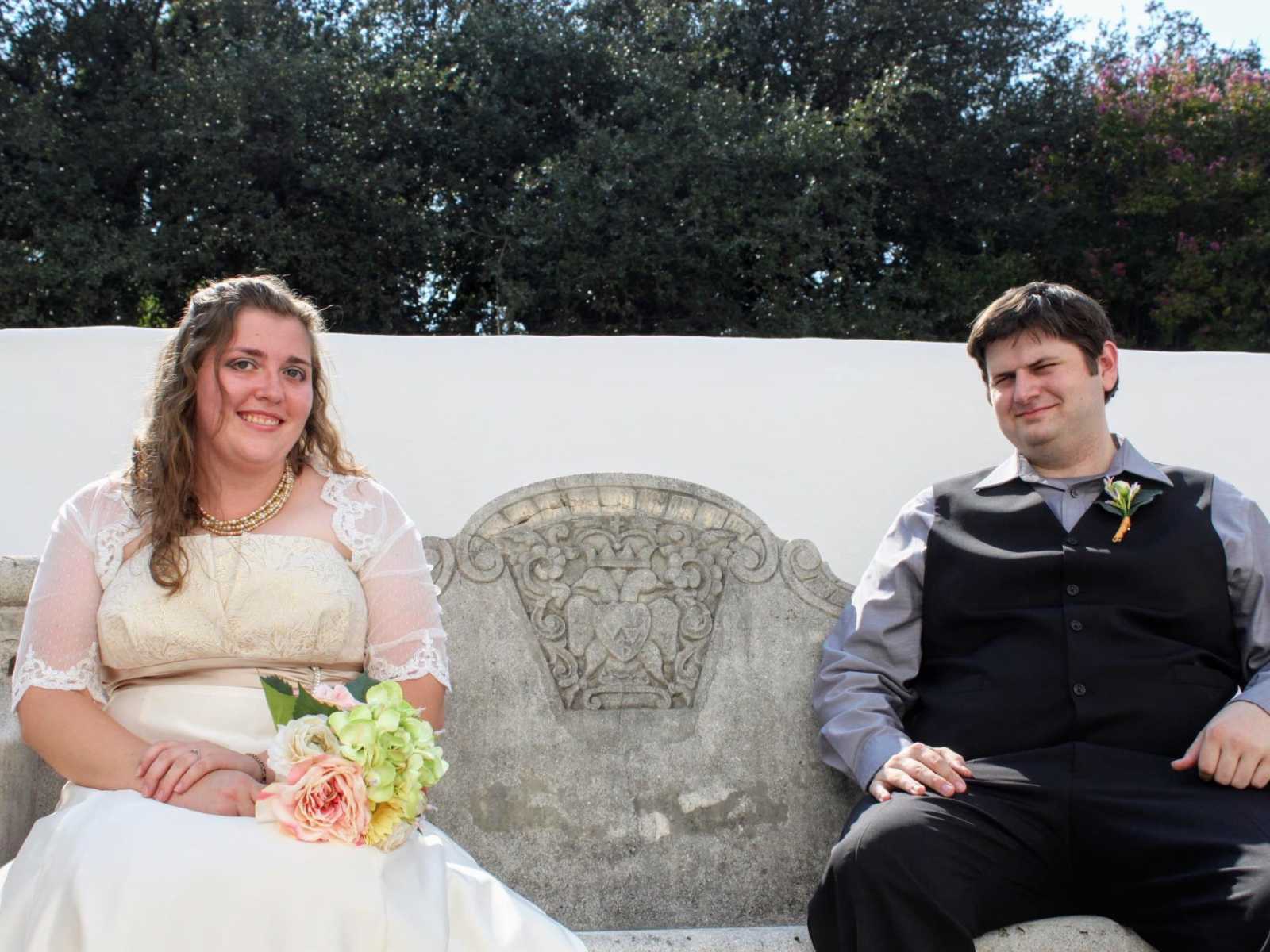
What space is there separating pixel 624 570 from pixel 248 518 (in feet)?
2.79

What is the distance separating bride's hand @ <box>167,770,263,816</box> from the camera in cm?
216

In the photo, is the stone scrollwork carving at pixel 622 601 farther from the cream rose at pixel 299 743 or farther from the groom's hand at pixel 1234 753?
the groom's hand at pixel 1234 753

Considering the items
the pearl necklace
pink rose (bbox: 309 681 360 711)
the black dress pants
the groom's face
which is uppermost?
the groom's face

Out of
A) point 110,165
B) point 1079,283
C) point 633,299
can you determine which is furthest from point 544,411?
point 1079,283

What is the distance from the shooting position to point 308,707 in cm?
215

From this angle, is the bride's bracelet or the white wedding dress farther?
the bride's bracelet

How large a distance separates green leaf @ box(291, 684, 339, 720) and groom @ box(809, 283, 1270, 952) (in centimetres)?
89

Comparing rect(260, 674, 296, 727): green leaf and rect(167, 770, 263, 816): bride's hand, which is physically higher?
rect(260, 674, 296, 727): green leaf

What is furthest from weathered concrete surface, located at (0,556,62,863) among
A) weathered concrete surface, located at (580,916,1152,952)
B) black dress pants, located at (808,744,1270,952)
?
black dress pants, located at (808,744,1270,952)

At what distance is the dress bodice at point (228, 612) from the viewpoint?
2371mm

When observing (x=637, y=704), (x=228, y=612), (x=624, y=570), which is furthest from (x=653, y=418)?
(x=228, y=612)

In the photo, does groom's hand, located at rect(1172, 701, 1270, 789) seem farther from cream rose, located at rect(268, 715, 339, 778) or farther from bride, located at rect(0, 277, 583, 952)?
cream rose, located at rect(268, 715, 339, 778)

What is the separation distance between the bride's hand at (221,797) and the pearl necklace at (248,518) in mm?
480
